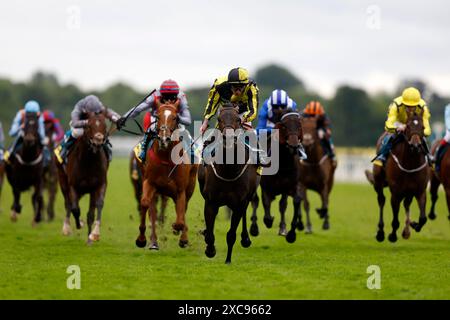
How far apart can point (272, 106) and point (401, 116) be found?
236cm

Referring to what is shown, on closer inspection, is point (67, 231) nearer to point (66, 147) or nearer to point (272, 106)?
point (66, 147)

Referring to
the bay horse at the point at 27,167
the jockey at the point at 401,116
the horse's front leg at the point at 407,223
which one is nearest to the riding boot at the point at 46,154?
the bay horse at the point at 27,167

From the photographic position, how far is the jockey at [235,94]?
13430 mm

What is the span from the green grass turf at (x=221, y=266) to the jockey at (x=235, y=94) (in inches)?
82.4

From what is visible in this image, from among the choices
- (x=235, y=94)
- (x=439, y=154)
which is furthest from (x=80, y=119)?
(x=439, y=154)

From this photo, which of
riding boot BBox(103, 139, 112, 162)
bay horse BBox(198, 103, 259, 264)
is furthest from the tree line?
bay horse BBox(198, 103, 259, 264)

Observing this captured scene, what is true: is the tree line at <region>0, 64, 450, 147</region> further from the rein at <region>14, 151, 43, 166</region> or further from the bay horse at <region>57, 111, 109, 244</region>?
the bay horse at <region>57, 111, 109, 244</region>

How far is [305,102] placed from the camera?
95.4 m

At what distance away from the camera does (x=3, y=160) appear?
20.7 m

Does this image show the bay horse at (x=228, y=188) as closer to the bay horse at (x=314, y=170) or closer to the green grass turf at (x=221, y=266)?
the green grass turf at (x=221, y=266)

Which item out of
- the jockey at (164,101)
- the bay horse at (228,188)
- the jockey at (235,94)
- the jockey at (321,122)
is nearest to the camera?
the bay horse at (228,188)

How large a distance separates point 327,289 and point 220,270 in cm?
196

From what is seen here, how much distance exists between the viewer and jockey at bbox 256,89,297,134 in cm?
1523

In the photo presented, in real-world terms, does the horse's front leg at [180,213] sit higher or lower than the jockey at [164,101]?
lower
